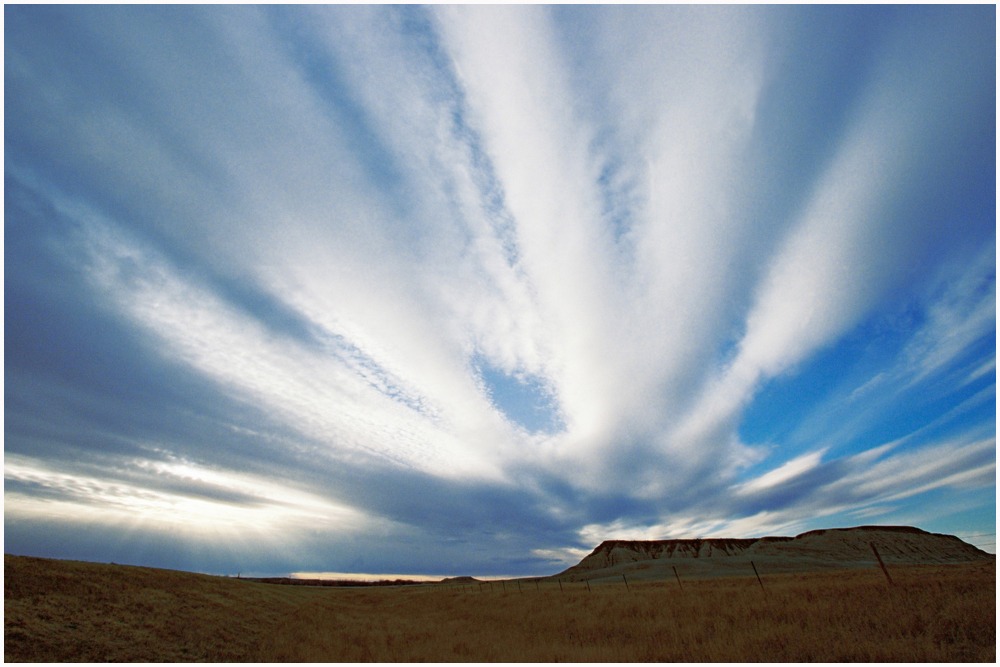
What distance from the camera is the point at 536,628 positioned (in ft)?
75.3

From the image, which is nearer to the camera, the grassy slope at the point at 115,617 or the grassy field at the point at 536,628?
the grassy field at the point at 536,628

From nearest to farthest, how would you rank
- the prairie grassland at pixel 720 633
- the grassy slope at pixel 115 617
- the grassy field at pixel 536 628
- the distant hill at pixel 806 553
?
1. the prairie grassland at pixel 720 633
2. the grassy field at pixel 536 628
3. the grassy slope at pixel 115 617
4. the distant hill at pixel 806 553

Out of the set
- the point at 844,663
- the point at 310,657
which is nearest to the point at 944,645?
the point at 844,663

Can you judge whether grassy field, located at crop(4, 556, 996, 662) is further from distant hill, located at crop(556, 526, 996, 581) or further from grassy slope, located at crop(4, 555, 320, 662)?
distant hill, located at crop(556, 526, 996, 581)

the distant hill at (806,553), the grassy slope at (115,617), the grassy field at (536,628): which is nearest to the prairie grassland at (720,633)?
the grassy field at (536,628)

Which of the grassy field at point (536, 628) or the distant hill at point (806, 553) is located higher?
the distant hill at point (806, 553)

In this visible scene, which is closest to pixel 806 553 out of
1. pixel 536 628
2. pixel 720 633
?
pixel 536 628

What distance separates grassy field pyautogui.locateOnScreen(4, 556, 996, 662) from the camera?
13672 millimetres

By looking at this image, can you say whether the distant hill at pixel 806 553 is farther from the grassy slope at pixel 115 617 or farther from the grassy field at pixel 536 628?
the grassy slope at pixel 115 617

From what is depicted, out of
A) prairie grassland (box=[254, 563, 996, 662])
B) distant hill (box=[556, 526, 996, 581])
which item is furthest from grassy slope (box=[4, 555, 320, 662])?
distant hill (box=[556, 526, 996, 581])

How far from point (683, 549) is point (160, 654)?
707 feet

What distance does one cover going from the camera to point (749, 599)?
21422 mm

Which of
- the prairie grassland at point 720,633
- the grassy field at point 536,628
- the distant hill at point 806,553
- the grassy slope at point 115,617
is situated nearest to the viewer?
the prairie grassland at point 720,633

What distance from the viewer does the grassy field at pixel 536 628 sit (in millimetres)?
13672
